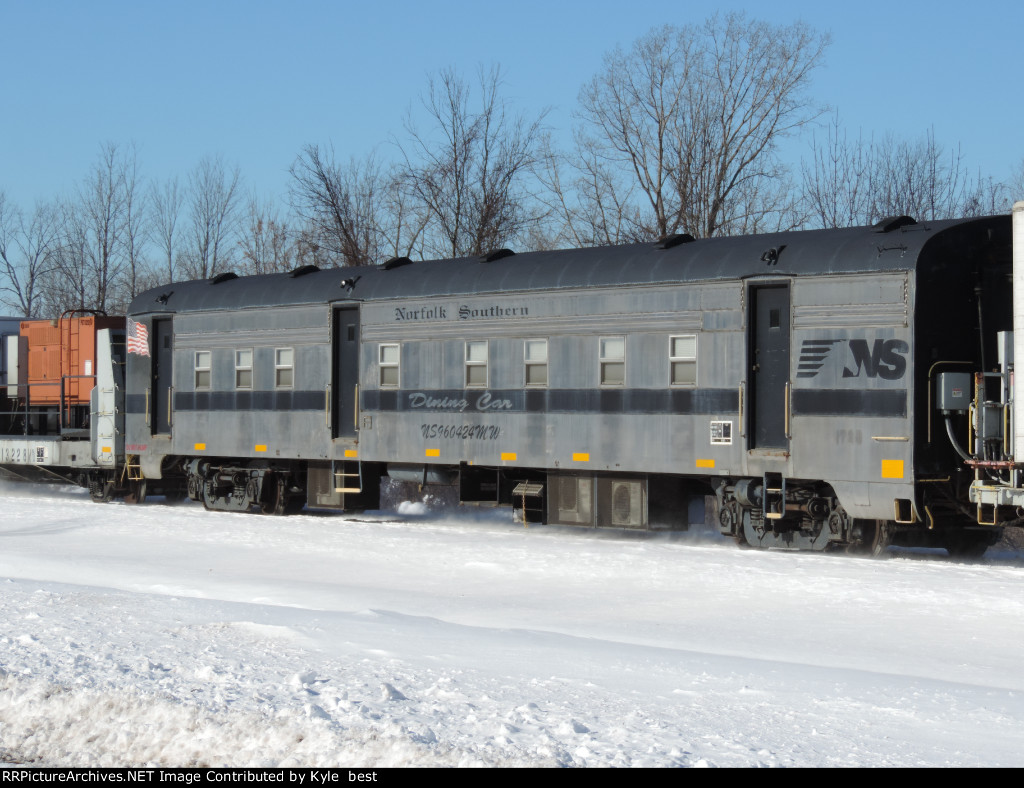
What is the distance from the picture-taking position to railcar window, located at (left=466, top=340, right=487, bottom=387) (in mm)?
18031

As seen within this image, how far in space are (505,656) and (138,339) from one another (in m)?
16.1

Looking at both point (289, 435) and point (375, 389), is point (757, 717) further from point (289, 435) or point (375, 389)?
point (289, 435)

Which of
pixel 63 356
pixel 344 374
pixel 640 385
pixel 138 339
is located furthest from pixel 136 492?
pixel 640 385

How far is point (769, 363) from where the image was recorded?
15.4m

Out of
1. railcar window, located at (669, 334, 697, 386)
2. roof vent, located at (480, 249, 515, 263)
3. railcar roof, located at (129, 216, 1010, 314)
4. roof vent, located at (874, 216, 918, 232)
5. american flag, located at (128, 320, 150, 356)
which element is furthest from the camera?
american flag, located at (128, 320, 150, 356)

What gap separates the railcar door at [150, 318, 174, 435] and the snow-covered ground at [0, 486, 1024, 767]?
728 centimetres

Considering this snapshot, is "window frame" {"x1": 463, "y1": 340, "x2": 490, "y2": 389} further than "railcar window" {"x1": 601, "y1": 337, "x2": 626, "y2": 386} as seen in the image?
Yes

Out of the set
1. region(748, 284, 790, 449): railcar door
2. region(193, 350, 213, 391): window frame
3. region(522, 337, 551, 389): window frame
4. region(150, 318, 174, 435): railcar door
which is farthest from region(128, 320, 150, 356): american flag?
region(748, 284, 790, 449): railcar door

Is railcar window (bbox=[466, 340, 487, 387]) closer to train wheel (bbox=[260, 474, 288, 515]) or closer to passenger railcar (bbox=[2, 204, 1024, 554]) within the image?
passenger railcar (bbox=[2, 204, 1024, 554])

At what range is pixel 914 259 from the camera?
14.0 m

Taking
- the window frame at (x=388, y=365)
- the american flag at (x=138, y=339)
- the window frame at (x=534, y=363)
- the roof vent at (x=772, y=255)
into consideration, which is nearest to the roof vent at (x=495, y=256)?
the window frame at (x=534, y=363)

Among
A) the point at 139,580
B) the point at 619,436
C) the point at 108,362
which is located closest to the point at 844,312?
the point at 619,436

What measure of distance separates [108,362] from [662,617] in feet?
54.2

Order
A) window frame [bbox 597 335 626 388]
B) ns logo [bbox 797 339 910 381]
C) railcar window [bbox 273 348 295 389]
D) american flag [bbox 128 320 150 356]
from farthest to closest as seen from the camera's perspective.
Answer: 1. american flag [bbox 128 320 150 356]
2. railcar window [bbox 273 348 295 389]
3. window frame [bbox 597 335 626 388]
4. ns logo [bbox 797 339 910 381]
